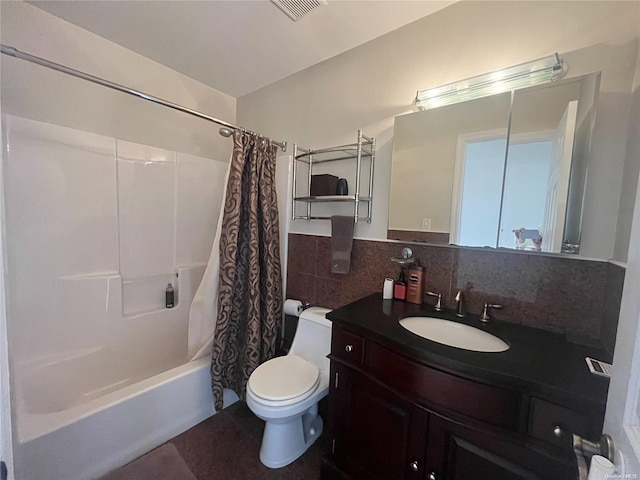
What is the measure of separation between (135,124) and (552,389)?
108 inches

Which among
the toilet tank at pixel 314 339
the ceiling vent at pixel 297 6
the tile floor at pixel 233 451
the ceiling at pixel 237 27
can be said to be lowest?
the tile floor at pixel 233 451

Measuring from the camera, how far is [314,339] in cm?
171

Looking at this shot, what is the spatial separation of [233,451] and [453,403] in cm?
134

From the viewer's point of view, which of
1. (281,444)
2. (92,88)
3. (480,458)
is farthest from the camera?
(92,88)

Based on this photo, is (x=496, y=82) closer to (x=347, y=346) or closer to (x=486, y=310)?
(x=486, y=310)

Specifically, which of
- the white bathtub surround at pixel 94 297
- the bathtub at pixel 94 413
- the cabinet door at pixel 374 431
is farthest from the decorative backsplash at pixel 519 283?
the white bathtub surround at pixel 94 297

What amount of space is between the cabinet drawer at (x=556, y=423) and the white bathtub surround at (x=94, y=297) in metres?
1.73

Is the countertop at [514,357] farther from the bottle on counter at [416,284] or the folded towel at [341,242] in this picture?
the folded towel at [341,242]

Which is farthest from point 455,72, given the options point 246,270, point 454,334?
point 246,270

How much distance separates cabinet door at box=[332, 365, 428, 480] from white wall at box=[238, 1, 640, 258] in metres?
0.92

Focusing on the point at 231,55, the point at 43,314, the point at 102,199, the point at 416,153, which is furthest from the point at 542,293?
the point at 43,314

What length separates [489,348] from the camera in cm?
113

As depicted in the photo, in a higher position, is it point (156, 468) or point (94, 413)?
point (94, 413)

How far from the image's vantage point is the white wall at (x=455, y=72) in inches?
40.6
